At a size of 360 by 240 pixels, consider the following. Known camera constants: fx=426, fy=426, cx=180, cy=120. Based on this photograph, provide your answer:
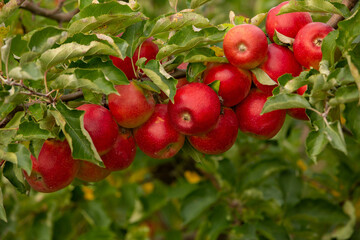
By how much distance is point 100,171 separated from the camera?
111cm

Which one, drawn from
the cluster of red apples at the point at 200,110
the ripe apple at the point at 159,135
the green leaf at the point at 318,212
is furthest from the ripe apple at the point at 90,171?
the green leaf at the point at 318,212

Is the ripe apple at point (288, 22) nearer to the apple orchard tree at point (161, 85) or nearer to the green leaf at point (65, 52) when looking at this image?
the apple orchard tree at point (161, 85)

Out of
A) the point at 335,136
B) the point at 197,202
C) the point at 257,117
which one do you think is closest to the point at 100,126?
the point at 257,117

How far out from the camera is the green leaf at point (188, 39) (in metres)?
0.98

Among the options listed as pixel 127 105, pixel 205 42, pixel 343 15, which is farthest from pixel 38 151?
pixel 343 15

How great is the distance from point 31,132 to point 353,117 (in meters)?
0.71

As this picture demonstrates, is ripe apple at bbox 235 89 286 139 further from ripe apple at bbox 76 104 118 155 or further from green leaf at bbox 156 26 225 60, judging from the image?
ripe apple at bbox 76 104 118 155

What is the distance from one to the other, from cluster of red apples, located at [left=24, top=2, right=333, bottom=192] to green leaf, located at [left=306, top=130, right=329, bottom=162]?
152mm

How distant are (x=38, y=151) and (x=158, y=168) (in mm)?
1634

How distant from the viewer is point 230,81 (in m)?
1.02

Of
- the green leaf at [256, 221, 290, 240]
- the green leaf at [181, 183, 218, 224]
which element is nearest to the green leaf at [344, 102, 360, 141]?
the green leaf at [256, 221, 290, 240]

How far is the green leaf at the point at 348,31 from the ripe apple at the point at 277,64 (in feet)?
0.50

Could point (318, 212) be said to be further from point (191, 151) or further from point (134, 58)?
point (134, 58)

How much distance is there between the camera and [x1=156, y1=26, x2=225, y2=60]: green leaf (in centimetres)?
98
